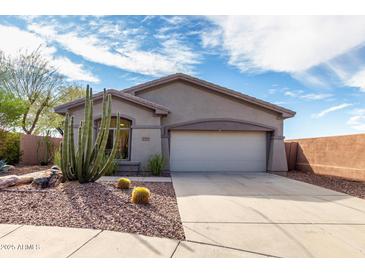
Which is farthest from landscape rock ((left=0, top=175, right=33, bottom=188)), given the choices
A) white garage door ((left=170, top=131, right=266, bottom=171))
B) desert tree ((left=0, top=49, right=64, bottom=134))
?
desert tree ((left=0, top=49, right=64, bottom=134))

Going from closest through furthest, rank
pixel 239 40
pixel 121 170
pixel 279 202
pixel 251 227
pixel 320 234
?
pixel 320 234 → pixel 251 227 → pixel 279 202 → pixel 239 40 → pixel 121 170

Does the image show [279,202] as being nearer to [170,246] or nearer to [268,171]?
[170,246]

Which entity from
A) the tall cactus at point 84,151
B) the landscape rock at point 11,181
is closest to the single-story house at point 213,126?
the tall cactus at point 84,151

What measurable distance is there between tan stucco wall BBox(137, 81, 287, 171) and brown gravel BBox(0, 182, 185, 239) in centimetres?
760

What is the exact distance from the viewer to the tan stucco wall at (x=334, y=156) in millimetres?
11302

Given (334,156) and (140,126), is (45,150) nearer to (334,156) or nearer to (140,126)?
(140,126)

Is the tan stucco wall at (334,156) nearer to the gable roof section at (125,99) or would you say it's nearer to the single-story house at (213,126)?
the single-story house at (213,126)

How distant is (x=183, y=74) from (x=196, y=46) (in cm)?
478

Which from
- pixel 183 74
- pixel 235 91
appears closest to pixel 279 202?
pixel 235 91

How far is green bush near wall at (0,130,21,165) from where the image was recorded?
47.2 feet

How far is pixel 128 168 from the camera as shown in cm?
1218

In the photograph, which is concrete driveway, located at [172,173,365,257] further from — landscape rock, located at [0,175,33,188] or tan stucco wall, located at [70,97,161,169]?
landscape rock, located at [0,175,33,188]
